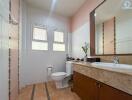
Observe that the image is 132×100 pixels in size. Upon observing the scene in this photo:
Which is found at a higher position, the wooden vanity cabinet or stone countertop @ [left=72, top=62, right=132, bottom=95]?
stone countertop @ [left=72, top=62, right=132, bottom=95]

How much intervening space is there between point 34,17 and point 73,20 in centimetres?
143

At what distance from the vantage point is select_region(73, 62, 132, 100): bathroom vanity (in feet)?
2.77

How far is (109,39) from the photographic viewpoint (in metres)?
1.81

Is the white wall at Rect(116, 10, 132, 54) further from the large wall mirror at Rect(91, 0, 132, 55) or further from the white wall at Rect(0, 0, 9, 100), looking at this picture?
the white wall at Rect(0, 0, 9, 100)

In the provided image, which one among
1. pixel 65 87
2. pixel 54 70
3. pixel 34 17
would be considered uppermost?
pixel 34 17

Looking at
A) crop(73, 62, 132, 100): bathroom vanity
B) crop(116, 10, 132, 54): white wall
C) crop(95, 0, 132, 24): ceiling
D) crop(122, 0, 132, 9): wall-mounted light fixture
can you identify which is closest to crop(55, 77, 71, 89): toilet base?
crop(73, 62, 132, 100): bathroom vanity

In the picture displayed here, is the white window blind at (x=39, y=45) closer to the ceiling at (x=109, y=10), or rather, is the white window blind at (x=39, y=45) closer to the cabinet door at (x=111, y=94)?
the ceiling at (x=109, y=10)

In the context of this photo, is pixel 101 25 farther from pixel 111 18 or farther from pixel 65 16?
pixel 65 16

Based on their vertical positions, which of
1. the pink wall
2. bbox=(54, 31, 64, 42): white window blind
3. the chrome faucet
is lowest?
the chrome faucet

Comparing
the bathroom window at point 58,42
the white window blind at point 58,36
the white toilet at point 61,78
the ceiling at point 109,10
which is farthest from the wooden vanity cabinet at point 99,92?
the white window blind at point 58,36

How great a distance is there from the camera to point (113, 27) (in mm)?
1722

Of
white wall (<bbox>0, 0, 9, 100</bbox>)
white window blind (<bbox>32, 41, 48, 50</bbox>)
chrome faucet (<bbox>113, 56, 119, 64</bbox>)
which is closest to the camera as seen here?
white wall (<bbox>0, 0, 9, 100</bbox>)

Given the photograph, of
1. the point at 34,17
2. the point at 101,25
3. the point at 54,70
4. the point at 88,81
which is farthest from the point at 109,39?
the point at 34,17

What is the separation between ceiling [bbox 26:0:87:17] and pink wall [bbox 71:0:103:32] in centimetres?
14
